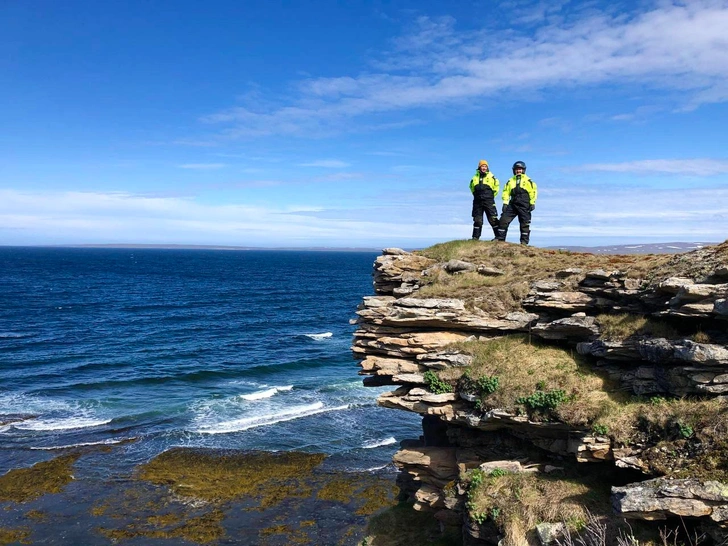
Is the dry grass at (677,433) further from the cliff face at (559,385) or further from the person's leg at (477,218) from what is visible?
the person's leg at (477,218)

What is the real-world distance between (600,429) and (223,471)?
69.8ft

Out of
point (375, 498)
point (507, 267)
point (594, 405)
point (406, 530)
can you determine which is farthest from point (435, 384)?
point (375, 498)

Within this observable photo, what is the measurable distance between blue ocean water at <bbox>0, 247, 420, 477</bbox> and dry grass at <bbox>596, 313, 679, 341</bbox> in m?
18.0

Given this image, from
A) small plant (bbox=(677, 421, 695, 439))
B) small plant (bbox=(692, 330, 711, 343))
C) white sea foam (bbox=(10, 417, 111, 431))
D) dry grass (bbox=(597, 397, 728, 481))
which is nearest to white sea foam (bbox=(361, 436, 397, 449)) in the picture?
white sea foam (bbox=(10, 417, 111, 431))

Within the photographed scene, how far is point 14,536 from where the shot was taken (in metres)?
21.9

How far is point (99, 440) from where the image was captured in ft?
104

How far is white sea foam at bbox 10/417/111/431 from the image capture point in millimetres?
33106

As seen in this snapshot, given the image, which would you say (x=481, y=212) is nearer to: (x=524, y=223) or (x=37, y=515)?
(x=524, y=223)

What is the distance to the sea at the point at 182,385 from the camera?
3155 cm

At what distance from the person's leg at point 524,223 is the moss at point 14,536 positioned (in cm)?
2496

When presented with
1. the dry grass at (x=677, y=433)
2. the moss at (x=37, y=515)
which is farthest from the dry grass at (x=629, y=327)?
the moss at (x=37, y=515)

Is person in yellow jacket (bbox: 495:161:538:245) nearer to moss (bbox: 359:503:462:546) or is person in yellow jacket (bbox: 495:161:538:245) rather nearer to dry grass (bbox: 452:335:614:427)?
dry grass (bbox: 452:335:614:427)

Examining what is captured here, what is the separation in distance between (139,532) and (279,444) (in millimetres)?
10239

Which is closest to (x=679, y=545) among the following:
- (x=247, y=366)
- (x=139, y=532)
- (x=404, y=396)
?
(x=404, y=396)
